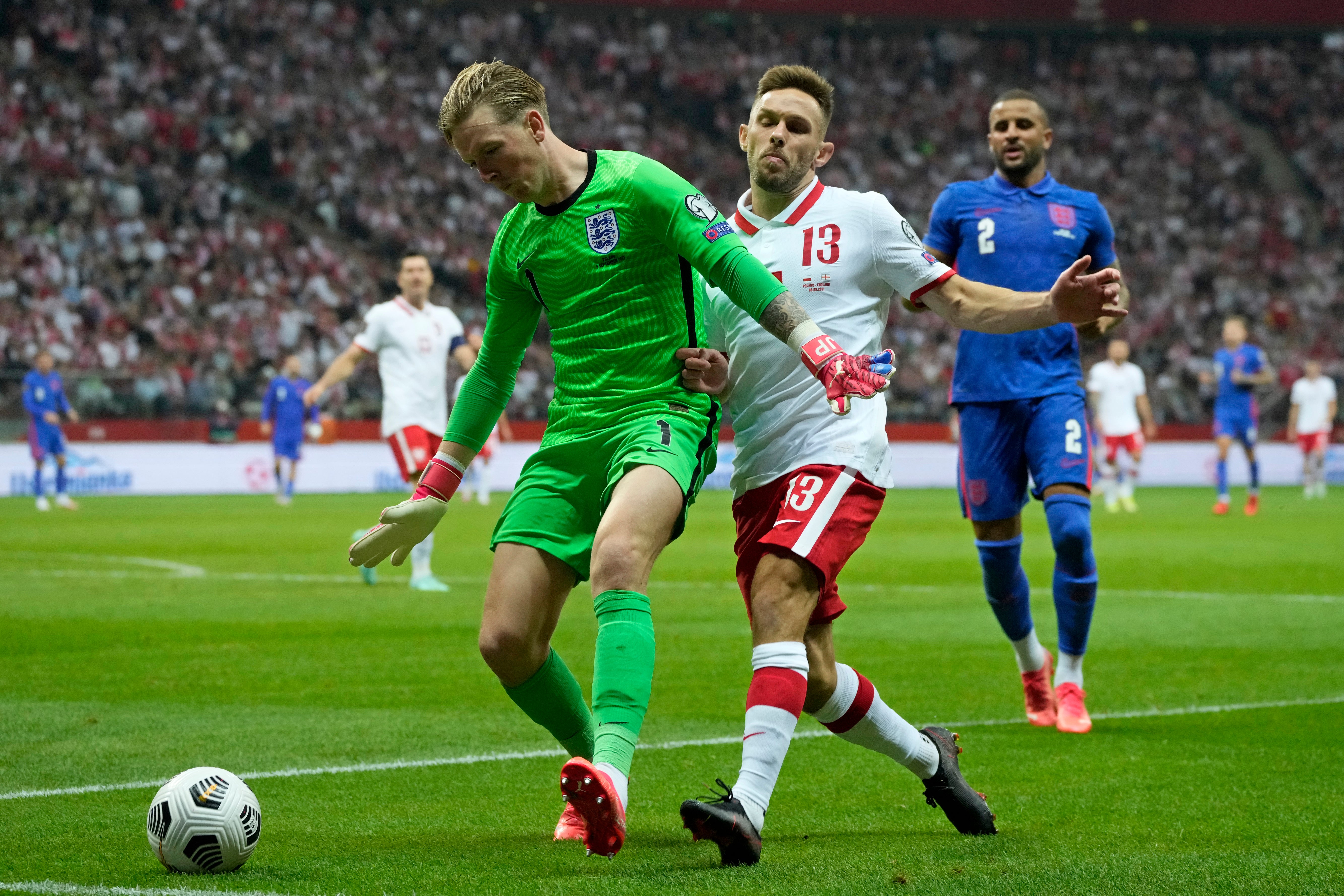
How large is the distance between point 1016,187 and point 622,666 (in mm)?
3794

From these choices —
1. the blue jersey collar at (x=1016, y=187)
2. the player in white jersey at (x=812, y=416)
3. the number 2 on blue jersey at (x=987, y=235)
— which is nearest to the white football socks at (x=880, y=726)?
the player in white jersey at (x=812, y=416)

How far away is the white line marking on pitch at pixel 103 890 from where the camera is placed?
3.63 metres

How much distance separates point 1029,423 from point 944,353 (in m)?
27.9

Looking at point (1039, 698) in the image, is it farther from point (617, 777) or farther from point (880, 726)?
point (617, 777)

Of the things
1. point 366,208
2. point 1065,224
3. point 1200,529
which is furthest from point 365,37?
point 1065,224

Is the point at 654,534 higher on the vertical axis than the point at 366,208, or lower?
higher

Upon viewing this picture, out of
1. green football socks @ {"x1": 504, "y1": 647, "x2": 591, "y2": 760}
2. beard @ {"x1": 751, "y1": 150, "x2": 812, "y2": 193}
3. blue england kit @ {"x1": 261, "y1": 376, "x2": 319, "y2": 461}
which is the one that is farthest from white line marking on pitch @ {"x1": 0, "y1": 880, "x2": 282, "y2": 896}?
blue england kit @ {"x1": 261, "y1": 376, "x2": 319, "y2": 461}

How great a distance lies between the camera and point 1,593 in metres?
11.6

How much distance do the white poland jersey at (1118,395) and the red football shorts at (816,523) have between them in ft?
62.0

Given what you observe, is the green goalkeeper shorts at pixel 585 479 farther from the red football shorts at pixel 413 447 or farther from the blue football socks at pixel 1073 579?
the red football shorts at pixel 413 447

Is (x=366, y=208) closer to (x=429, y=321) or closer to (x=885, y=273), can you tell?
(x=429, y=321)

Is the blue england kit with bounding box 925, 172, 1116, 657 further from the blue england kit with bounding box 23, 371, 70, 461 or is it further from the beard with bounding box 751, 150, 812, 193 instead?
the blue england kit with bounding box 23, 371, 70, 461

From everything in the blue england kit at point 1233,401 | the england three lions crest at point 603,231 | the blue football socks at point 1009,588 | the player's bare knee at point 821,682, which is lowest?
the blue england kit at point 1233,401

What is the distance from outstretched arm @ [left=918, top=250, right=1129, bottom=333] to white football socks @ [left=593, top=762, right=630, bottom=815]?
1.52 m
